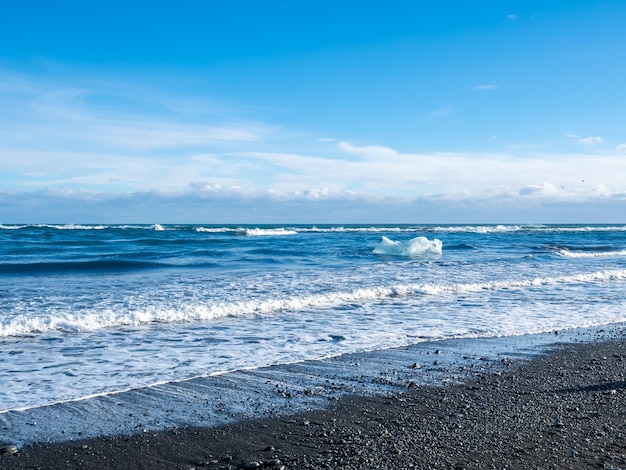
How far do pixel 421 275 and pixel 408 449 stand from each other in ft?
45.6

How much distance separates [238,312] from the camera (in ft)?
36.8

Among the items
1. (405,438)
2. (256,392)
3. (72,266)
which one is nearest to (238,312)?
(256,392)

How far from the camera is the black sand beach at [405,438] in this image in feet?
13.1

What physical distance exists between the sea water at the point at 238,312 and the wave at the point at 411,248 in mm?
6341

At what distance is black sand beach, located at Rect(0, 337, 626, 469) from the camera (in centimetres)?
400

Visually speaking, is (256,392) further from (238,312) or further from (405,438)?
(238,312)

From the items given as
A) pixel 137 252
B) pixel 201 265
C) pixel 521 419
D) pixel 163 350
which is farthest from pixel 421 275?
pixel 137 252

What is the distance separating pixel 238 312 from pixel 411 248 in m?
18.0

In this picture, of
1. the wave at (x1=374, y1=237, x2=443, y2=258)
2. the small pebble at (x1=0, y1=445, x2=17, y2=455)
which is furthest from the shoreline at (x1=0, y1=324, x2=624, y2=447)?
the wave at (x1=374, y1=237, x2=443, y2=258)

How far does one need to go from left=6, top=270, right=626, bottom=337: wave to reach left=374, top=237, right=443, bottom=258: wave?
11.8 metres

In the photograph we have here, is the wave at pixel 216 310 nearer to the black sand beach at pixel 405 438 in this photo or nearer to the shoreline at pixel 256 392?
the shoreline at pixel 256 392

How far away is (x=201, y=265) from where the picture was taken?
21.8 metres

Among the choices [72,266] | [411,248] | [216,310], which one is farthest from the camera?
[411,248]

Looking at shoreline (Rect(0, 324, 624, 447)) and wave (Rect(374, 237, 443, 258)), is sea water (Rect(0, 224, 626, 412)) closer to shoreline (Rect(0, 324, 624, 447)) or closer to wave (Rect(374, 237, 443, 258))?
shoreline (Rect(0, 324, 624, 447))
